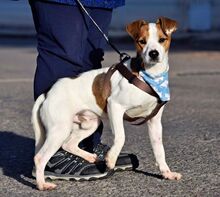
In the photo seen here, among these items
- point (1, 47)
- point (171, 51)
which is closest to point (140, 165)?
point (171, 51)

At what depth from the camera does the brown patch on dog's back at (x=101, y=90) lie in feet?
16.6

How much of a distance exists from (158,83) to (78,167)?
32.5 inches

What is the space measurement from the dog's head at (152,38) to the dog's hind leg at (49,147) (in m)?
0.71

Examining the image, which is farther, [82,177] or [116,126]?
[82,177]

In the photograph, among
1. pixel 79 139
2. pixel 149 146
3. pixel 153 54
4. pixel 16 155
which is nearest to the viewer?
pixel 153 54

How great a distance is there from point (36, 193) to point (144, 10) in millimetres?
18768

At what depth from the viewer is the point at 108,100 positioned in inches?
199

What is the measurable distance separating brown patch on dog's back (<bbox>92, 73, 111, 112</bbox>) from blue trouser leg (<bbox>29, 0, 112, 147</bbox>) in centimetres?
39

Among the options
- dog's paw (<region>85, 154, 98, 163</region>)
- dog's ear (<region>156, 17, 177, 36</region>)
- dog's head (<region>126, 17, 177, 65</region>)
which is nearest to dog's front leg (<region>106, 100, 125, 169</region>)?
dog's head (<region>126, 17, 177, 65</region>)

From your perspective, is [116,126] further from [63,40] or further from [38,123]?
[63,40]

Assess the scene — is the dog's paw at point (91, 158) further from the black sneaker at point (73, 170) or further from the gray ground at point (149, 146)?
the gray ground at point (149, 146)

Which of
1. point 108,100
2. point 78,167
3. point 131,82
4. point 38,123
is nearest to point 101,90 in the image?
point 108,100

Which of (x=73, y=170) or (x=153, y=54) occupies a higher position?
(x=153, y=54)

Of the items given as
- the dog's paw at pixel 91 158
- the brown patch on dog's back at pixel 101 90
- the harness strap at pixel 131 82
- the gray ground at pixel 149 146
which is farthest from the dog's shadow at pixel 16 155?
the harness strap at pixel 131 82
